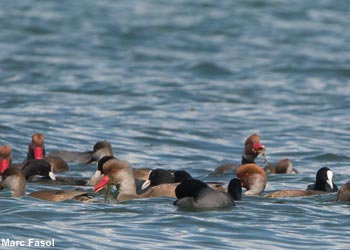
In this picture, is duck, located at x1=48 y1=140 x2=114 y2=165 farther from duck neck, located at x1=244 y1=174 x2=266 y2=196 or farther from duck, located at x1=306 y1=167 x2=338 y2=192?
duck, located at x1=306 y1=167 x2=338 y2=192

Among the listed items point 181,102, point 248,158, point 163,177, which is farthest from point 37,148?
point 181,102

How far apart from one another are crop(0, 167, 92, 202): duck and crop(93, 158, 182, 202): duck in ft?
1.09

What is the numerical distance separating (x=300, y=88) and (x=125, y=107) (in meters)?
5.55

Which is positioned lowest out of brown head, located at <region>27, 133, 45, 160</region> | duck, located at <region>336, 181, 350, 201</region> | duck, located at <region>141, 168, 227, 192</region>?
duck, located at <region>336, 181, 350, 201</region>

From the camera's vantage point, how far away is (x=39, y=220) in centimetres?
1311

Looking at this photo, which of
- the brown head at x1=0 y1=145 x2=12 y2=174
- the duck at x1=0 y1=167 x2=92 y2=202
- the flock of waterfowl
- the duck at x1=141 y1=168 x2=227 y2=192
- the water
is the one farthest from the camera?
the brown head at x1=0 y1=145 x2=12 y2=174

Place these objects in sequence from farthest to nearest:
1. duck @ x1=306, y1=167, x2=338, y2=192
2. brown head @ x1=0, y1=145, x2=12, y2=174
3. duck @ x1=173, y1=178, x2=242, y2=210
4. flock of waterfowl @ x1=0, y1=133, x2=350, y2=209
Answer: brown head @ x1=0, y1=145, x2=12, y2=174
duck @ x1=306, y1=167, x2=338, y2=192
flock of waterfowl @ x1=0, y1=133, x2=350, y2=209
duck @ x1=173, y1=178, x2=242, y2=210

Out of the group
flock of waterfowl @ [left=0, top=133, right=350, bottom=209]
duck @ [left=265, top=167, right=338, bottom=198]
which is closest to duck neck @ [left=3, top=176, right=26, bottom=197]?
flock of waterfowl @ [left=0, top=133, right=350, bottom=209]

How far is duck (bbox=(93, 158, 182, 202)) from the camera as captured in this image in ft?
48.1

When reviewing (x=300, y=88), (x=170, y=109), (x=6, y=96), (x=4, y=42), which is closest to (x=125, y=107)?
(x=170, y=109)

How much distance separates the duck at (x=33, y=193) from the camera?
14172mm

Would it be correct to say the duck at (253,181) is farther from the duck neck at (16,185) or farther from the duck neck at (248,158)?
the duck neck at (248,158)

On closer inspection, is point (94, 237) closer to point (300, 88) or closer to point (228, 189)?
point (228, 189)

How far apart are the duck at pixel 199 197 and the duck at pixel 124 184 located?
80cm
